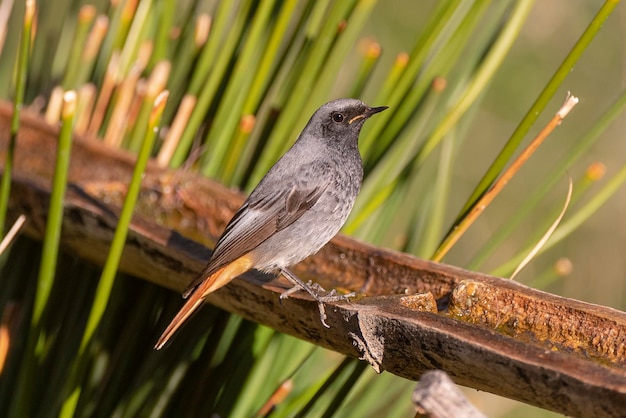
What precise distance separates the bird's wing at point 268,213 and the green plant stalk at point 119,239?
515 mm

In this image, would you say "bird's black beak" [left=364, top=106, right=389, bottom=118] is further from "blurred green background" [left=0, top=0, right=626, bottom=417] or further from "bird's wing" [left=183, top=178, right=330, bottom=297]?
"blurred green background" [left=0, top=0, right=626, bottom=417]

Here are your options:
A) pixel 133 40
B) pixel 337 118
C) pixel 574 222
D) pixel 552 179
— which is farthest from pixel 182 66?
pixel 574 222

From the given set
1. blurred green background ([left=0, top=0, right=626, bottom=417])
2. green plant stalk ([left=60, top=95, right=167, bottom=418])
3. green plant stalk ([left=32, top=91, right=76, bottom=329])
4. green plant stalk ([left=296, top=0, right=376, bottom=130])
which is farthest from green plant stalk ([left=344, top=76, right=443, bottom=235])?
blurred green background ([left=0, top=0, right=626, bottom=417])

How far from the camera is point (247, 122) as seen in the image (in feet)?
11.8

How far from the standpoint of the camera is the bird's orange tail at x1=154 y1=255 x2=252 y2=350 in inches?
111

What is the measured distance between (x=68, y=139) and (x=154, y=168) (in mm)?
1367

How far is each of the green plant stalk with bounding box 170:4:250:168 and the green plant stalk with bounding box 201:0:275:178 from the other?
6cm

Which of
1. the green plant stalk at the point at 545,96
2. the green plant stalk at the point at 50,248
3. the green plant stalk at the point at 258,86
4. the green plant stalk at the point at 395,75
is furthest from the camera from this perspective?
the green plant stalk at the point at 258,86

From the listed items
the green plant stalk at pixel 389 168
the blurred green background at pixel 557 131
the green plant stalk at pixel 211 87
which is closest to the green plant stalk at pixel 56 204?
the green plant stalk at pixel 211 87

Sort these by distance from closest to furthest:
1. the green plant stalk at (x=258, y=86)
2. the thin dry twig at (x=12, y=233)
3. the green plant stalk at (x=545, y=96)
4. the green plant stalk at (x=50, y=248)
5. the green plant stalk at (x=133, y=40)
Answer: the green plant stalk at (x=50, y=248), the green plant stalk at (x=545, y=96), the thin dry twig at (x=12, y=233), the green plant stalk at (x=258, y=86), the green plant stalk at (x=133, y=40)

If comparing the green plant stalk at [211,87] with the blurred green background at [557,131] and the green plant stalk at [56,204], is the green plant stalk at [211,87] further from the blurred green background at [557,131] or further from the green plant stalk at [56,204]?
the blurred green background at [557,131]

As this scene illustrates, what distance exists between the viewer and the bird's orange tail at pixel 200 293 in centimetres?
282

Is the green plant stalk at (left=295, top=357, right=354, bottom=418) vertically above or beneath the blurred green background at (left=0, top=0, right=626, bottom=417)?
beneath

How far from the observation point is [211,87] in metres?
3.81
